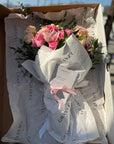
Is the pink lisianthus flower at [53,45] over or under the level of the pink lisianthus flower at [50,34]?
under

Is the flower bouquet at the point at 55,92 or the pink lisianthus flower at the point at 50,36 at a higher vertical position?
the pink lisianthus flower at the point at 50,36

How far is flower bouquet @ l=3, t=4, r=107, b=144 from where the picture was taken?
2.37 feet

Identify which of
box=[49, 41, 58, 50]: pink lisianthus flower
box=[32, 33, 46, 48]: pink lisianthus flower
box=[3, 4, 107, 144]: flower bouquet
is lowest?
box=[3, 4, 107, 144]: flower bouquet

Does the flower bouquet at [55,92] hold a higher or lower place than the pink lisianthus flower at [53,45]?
lower

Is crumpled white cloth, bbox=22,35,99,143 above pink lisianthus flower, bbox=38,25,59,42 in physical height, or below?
below

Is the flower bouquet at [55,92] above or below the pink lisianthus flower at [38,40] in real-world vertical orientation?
below

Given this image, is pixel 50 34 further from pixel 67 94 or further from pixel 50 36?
pixel 67 94

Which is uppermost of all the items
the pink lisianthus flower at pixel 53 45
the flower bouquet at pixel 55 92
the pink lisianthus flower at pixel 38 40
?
the pink lisianthus flower at pixel 38 40

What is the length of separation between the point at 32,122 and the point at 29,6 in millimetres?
730

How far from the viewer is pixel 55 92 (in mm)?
782

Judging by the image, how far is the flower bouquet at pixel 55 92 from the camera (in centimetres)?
72

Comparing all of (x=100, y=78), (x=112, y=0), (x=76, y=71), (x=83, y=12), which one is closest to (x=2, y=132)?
(x=76, y=71)

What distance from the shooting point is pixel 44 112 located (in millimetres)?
807

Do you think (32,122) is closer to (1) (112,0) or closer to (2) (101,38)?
(2) (101,38)
